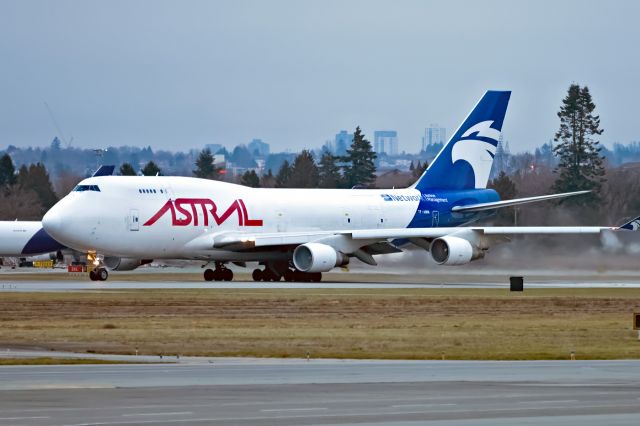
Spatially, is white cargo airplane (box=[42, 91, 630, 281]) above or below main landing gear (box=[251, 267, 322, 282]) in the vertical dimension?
above

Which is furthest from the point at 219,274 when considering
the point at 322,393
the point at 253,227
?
the point at 322,393

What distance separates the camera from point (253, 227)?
71.0 meters

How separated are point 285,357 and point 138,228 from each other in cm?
3797

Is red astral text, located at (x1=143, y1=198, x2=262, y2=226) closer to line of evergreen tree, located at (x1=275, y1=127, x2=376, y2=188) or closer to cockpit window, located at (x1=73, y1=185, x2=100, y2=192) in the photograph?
cockpit window, located at (x1=73, y1=185, x2=100, y2=192)

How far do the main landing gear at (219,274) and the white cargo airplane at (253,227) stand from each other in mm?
48

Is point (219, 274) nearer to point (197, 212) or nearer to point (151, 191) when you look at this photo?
point (197, 212)

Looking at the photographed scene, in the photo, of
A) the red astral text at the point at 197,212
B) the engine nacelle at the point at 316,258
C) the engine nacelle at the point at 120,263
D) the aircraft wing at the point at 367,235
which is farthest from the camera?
Answer: the engine nacelle at the point at 120,263

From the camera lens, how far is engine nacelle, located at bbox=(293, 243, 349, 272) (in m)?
67.8

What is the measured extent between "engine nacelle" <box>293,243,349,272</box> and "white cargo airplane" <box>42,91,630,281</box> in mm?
Answer: 45

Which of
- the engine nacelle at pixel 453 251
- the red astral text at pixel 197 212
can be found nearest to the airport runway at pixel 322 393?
the engine nacelle at pixel 453 251

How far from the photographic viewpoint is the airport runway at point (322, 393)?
18766 millimetres

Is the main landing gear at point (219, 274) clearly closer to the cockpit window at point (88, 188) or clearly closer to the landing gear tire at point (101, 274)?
the landing gear tire at point (101, 274)

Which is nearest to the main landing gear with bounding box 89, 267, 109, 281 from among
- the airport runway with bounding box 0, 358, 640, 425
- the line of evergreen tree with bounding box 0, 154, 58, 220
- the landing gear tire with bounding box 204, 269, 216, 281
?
the landing gear tire with bounding box 204, 269, 216, 281

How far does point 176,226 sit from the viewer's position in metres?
68.1
